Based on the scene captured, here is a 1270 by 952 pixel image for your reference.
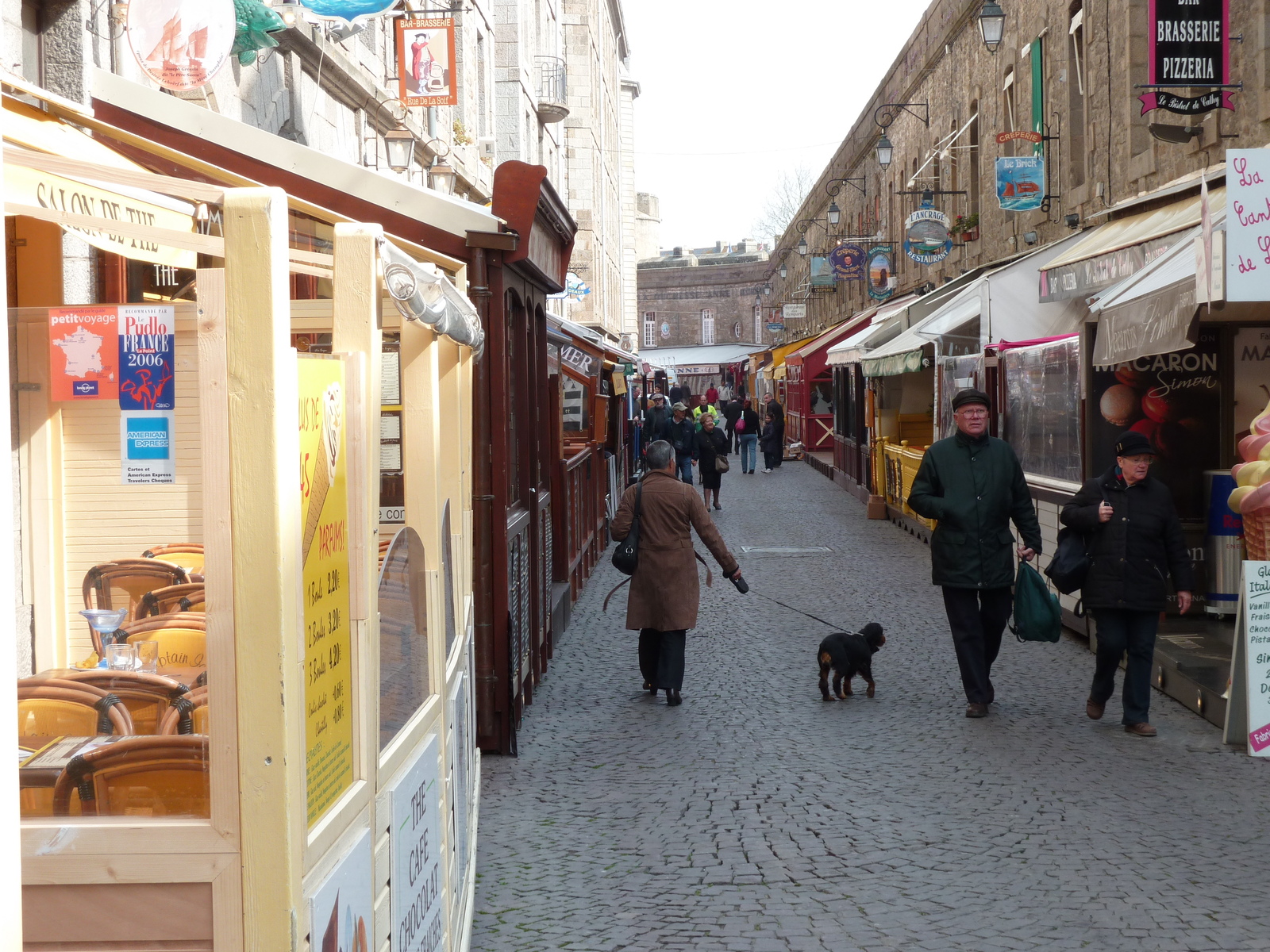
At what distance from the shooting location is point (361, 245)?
296cm

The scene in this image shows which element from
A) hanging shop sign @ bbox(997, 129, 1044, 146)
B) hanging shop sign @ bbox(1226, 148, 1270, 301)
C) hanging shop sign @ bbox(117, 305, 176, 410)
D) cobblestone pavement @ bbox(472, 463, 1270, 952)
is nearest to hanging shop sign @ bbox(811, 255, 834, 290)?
hanging shop sign @ bbox(997, 129, 1044, 146)

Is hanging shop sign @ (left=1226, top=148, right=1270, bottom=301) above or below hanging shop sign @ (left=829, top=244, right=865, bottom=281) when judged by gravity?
below

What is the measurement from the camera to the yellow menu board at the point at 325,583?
99.1 inches

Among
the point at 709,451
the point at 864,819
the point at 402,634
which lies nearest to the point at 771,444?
the point at 709,451

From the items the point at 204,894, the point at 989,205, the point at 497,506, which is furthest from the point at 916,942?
the point at 989,205

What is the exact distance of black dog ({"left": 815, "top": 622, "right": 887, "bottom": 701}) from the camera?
8.21 meters

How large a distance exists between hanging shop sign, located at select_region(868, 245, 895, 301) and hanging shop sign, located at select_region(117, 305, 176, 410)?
27.7 meters

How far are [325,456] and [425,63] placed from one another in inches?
522

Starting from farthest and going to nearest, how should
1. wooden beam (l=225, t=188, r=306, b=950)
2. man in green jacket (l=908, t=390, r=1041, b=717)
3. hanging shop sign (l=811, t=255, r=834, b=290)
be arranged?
1. hanging shop sign (l=811, t=255, r=834, b=290)
2. man in green jacket (l=908, t=390, r=1041, b=717)
3. wooden beam (l=225, t=188, r=306, b=950)

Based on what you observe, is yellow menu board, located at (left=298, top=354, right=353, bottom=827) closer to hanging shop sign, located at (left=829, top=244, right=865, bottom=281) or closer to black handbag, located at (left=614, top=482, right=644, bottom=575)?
black handbag, located at (left=614, top=482, right=644, bottom=575)

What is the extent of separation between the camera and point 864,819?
5.93 meters

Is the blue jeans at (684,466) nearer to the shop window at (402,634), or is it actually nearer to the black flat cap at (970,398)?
the black flat cap at (970,398)

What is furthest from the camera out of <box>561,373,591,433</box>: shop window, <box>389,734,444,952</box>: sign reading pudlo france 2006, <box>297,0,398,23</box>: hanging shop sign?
<box>561,373,591,433</box>: shop window

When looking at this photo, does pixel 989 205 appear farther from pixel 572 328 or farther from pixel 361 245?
pixel 361 245
